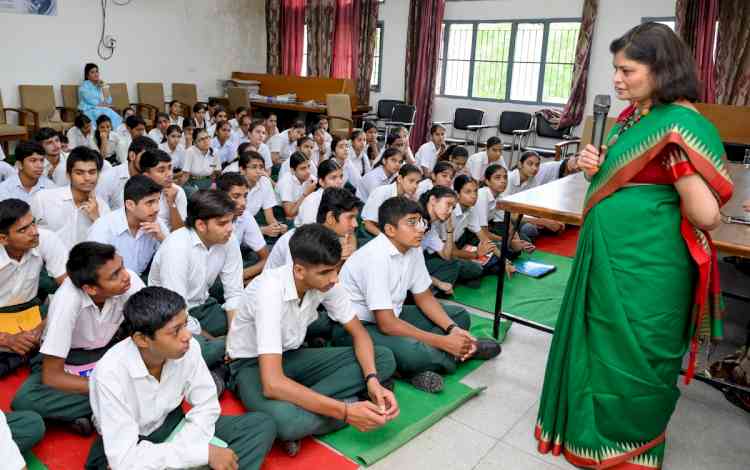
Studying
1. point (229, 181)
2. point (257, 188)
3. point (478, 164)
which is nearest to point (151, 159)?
point (229, 181)

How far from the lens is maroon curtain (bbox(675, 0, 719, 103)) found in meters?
6.14

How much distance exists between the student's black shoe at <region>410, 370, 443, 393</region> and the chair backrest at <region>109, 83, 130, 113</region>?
23.0ft

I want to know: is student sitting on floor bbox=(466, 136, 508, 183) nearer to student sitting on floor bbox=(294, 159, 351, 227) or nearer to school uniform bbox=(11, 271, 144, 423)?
student sitting on floor bbox=(294, 159, 351, 227)

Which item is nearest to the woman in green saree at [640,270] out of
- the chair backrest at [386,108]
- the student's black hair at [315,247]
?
the student's black hair at [315,247]

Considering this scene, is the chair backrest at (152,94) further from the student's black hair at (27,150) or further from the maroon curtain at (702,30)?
the maroon curtain at (702,30)

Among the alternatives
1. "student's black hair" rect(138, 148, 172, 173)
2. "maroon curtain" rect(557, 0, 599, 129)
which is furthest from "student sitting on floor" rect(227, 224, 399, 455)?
"maroon curtain" rect(557, 0, 599, 129)

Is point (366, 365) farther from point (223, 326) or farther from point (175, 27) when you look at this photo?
point (175, 27)

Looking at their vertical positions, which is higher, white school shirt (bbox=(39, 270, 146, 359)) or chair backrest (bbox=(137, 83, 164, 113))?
chair backrest (bbox=(137, 83, 164, 113))

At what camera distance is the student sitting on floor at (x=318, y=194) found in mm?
3648

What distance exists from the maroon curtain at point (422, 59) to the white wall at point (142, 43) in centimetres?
302

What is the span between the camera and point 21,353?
2334 millimetres

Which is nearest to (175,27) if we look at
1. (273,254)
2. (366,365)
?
(273,254)

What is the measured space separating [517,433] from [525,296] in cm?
145

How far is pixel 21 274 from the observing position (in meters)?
2.47
